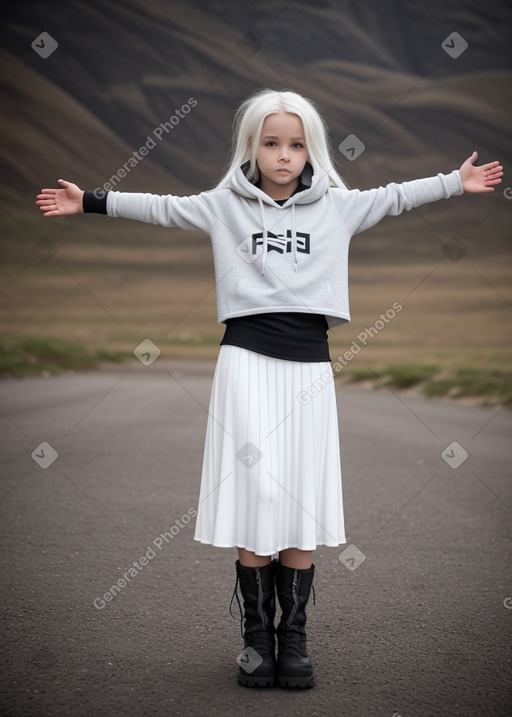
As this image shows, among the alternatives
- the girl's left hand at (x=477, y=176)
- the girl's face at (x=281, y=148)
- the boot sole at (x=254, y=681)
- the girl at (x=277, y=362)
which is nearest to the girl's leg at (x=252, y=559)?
the girl at (x=277, y=362)

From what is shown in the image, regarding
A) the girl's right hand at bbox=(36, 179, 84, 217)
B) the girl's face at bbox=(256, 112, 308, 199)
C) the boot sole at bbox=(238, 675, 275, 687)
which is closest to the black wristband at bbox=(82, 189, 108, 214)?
the girl's right hand at bbox=(36, 179, 84, 217)

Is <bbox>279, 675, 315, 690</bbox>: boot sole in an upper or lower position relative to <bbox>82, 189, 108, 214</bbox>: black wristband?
lower

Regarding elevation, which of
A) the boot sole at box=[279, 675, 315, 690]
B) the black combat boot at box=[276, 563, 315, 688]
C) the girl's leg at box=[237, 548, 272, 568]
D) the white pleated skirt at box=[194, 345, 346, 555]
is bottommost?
the boot sole at box=[279, 675, 315, 690]

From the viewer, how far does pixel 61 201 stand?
10.7 feet

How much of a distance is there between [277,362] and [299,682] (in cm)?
109

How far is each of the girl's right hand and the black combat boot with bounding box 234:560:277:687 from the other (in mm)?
1444

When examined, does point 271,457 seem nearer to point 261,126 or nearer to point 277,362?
point 277,362

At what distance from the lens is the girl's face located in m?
3.03

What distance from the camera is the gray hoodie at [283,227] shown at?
9.87ft

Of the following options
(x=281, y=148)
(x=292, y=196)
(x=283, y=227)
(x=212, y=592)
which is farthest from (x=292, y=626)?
(x=281, y=148)

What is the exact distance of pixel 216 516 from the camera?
3.01 m

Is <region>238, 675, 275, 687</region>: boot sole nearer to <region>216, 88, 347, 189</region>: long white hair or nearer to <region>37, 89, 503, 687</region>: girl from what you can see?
<region>37, 89, 503, 687</region>: girl

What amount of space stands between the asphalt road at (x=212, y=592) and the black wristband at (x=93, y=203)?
1624 mm

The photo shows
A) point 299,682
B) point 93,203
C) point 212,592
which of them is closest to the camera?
point 299,682
